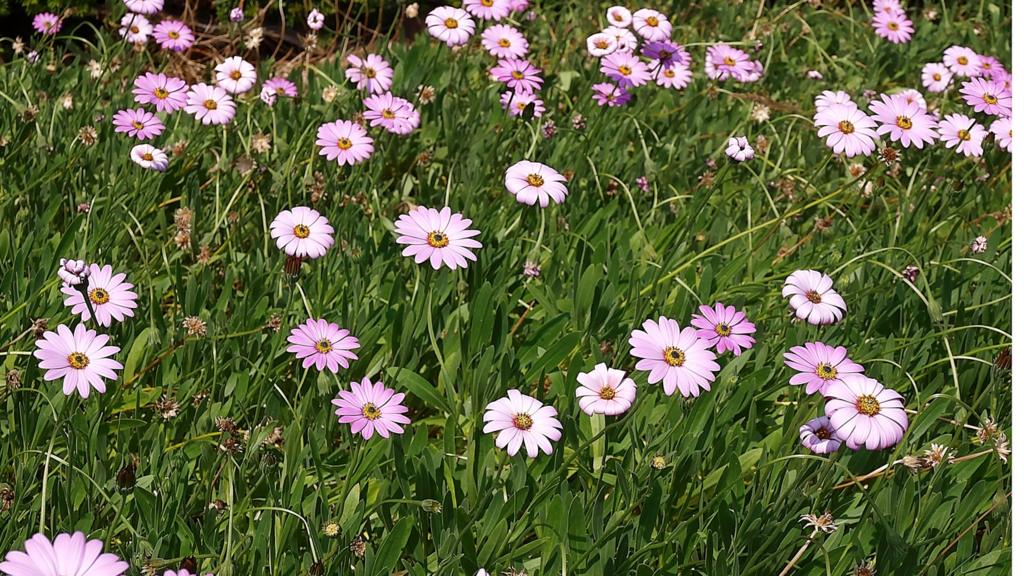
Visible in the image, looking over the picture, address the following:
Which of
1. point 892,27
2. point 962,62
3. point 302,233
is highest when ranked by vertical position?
point 892,27

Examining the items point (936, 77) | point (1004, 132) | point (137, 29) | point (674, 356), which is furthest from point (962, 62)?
point (137, 29)

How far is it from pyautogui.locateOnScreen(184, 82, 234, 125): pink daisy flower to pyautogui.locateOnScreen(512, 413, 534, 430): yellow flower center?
1251 mm

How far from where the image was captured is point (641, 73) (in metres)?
2.96

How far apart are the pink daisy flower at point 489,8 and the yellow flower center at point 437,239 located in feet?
3.57

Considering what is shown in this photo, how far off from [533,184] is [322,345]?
602 millimetres

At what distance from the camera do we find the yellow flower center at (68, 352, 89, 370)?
1639 millimetres

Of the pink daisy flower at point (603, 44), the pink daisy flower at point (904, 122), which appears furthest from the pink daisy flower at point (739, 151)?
the pink daisy flower at point (603, 44)

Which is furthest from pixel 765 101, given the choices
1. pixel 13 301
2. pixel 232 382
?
pixel 13 301

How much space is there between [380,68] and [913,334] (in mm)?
1492

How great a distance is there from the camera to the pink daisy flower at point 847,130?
2.38 m

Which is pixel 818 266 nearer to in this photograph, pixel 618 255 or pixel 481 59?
pixel 618 255

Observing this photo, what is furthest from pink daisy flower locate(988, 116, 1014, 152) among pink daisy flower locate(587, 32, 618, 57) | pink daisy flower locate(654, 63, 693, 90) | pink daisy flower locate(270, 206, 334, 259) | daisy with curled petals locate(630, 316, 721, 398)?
pink daisy flower locate(270, 206, 334, 259)

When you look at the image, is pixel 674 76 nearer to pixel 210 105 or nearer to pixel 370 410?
pixel 210 105

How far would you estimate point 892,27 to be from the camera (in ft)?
11.9
